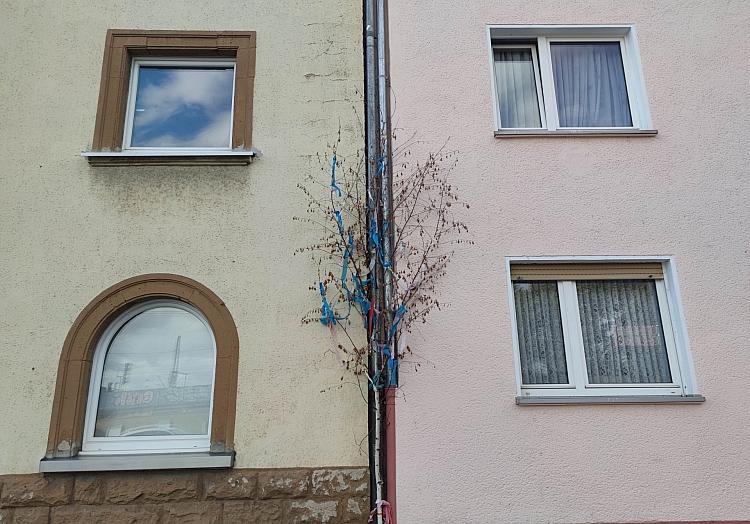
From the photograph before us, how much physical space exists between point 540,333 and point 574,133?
1.77m

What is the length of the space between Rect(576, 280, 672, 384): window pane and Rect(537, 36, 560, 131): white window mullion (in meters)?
1.49

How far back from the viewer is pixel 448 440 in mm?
4691

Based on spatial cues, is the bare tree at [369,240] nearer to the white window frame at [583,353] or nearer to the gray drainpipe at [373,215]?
the gray drainpipe at [373,215]

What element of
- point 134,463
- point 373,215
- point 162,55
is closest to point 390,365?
point 373,215

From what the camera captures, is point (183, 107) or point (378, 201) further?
point (183, 107)

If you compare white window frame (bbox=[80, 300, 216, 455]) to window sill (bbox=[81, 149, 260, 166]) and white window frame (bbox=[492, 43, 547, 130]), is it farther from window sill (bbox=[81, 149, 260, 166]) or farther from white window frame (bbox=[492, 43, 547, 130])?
white window frame (bbox=[492, 43, 547, 130])

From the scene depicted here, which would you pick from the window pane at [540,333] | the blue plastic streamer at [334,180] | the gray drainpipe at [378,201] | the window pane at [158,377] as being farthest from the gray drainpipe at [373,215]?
the window pane at [158,377]

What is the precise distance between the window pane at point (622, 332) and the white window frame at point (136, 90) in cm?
340

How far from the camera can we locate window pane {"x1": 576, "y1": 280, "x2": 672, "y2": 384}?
500 cm

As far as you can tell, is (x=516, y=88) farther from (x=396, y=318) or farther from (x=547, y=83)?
(x=396, y=318)

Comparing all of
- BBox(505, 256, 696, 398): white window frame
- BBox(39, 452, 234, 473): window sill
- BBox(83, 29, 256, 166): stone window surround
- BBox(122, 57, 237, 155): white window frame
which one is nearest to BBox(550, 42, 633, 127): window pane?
BBox(505, 256, 696, 398): white window frame

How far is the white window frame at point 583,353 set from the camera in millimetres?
4898

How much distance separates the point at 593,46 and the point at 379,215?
9.05 ft

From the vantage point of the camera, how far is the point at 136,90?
5949 mm
